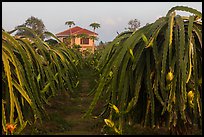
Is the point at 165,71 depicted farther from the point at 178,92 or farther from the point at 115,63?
the point at 115,63

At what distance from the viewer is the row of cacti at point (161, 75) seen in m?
3.23

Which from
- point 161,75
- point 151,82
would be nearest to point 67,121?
point 151,82

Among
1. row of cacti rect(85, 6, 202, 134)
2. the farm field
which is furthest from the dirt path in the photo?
row of cacti rect(85, 6, 202, 134)

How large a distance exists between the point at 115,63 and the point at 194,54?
0.83 metres

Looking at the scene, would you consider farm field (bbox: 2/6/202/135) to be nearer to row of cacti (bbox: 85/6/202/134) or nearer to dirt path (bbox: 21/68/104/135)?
row of cacti (bbox: 85/6/202/134)

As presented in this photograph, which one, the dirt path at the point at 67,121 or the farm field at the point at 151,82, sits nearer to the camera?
the farm field at the point at 151,82

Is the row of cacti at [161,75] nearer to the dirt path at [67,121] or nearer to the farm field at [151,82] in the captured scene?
the farm field at [151,82]

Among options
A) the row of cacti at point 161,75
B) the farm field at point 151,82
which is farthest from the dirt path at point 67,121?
the row of cacti at point 161,75

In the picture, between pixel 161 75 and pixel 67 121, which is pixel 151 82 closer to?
pixel 161 75

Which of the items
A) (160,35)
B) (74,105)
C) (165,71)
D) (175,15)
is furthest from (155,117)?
(74,105)

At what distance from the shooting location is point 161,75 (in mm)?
3236

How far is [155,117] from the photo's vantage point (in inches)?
141

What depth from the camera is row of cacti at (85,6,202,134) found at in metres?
3.23

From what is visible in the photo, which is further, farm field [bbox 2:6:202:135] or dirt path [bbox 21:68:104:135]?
dirt path [bbox 21:68:104:135]
